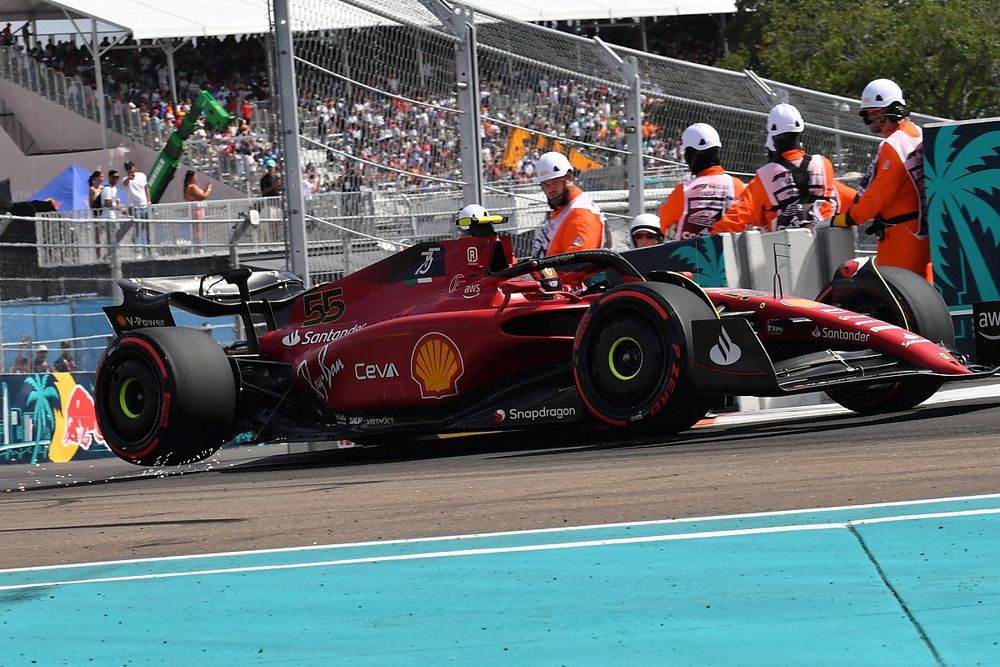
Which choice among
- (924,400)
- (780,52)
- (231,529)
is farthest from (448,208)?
(780,52)

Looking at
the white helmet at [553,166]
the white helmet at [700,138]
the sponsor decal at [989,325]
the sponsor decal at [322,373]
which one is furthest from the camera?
the white helmet at [700,138]

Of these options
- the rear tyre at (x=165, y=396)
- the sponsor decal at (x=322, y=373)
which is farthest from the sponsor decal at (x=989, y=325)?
the rear tyre at (x=165, y=396)

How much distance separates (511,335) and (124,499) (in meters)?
2.09

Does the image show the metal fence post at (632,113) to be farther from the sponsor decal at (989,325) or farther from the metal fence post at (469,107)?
the sponsor decal at (989,325)

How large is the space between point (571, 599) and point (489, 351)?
4.06 metres

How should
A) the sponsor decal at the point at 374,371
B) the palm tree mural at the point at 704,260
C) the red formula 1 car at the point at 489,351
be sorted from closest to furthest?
the red formula 1 car at the point at 489,351
the sponsor decal at the point at 374,371
the palm tree mural at the point at 704,260

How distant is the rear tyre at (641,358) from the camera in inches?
288

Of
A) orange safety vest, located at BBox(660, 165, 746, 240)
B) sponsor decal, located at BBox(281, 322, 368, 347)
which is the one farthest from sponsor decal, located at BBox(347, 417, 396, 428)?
orange safety vest, located at BBox(660, 165, 746, 240)

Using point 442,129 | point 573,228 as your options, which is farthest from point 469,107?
point 573,228

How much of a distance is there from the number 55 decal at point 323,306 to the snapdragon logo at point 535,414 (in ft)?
4.72

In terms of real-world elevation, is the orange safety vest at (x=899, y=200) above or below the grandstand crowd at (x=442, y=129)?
below

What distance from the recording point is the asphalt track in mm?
3713

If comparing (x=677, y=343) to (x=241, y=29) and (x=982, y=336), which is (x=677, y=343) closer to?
(x=982, y=336)

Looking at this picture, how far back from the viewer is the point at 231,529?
5855 mm
